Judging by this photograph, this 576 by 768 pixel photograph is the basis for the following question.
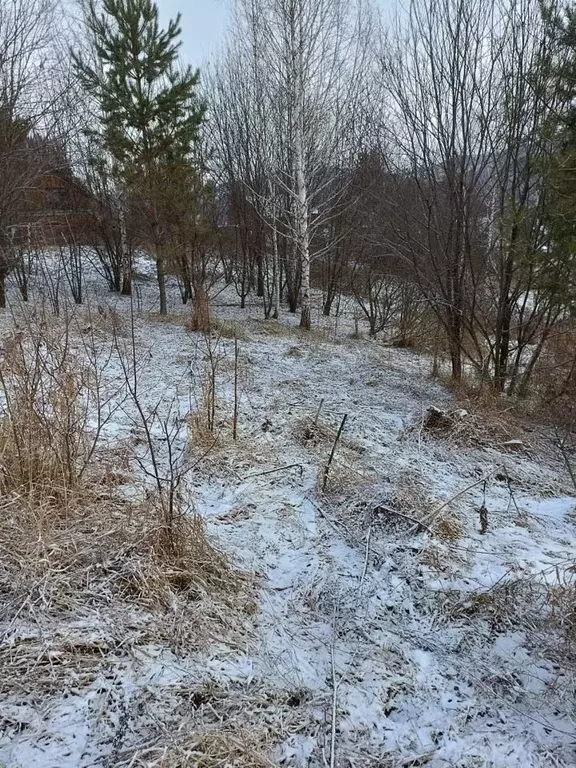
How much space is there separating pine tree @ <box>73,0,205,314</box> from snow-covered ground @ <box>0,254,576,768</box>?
7526 millimetres

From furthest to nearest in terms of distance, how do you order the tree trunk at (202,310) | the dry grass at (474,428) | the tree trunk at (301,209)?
the tree trunk at (301,209)
the tree trunk at (202,310)
the dry grass at (474,428)

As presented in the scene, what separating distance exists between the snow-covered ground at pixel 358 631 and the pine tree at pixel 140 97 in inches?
296

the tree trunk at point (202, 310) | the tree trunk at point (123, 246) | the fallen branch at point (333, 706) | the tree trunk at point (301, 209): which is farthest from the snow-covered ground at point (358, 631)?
the tree trunk at point (123, 246)

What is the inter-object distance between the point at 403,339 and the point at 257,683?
8658 mm

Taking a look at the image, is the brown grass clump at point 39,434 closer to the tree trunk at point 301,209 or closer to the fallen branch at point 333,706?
the fallen branch at point 333,706

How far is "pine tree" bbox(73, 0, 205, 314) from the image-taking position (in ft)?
28.9

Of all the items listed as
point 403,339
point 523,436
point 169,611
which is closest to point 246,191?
point 403,339

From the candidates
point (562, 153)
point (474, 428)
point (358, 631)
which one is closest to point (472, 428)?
point (474, 428)

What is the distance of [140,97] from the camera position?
9.09m

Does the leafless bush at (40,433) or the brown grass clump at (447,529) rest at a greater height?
the leafless bush at (40,433)

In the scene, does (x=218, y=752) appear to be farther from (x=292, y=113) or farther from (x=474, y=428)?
(x=292, y=113)

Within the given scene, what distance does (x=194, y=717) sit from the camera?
143cm

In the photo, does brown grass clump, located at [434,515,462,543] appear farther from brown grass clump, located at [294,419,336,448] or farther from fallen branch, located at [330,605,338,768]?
brown grass clump, located at [294,419,336,448]

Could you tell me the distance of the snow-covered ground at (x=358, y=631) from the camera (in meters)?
1.41
